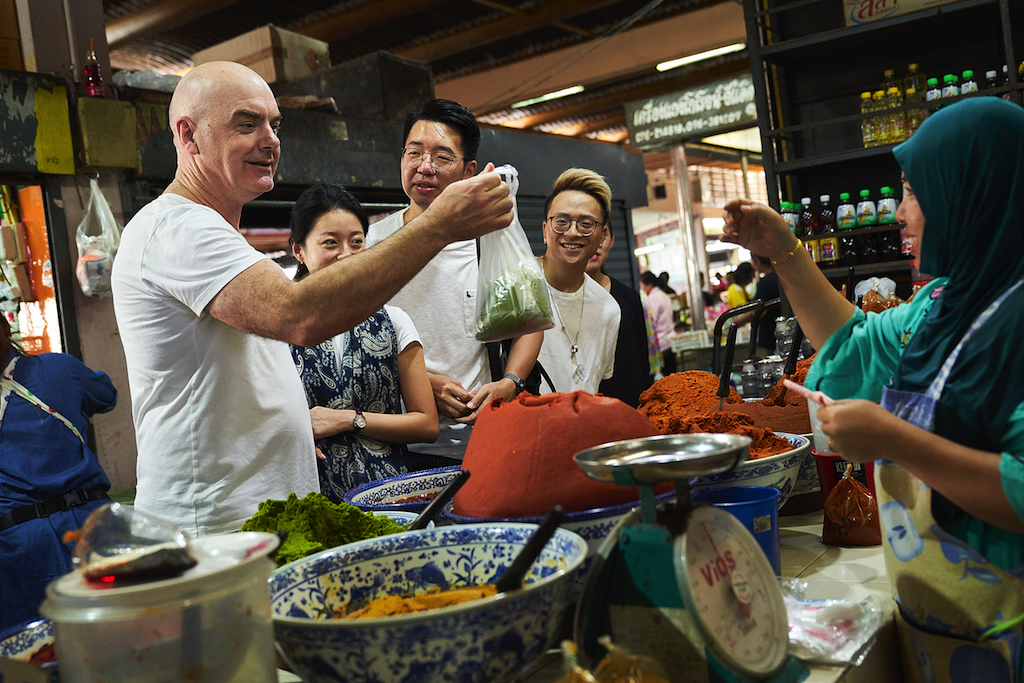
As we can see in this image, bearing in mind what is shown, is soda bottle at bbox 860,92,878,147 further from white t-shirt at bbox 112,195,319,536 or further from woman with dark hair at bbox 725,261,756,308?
woman with dark hair at bbox 725,261,756,308

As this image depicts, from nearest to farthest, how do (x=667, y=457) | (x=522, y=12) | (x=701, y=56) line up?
1. (x=667, y=457)
2. (x=522, y=12)
3. (x=701, y=56)

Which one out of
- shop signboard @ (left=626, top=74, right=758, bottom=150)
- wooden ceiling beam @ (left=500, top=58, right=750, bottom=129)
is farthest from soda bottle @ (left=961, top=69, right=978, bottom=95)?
wooden ceiling beam @ (left=500, top=58, right=750, bottom=129)

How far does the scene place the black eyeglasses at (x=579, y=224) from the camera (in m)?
2.80

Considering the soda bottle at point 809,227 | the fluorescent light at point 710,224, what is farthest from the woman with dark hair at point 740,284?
the soda bottle at point 809,227

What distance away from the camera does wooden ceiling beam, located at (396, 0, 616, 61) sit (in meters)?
7.68

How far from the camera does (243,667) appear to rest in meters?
0.74

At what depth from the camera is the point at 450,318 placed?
2498mm

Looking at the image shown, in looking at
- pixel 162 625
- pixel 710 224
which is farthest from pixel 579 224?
pixel 710 224

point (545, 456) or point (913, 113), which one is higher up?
point (913, 113)

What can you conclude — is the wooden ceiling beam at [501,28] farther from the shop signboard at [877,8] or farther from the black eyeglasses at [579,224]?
the black eyeglasses at [579,224]

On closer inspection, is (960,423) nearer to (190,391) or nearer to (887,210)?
(190,391)

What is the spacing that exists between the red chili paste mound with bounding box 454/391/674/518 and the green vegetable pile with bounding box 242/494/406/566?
0.51 ft

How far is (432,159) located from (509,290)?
0.64m

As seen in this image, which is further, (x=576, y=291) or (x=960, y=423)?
(x=576, y=291)
